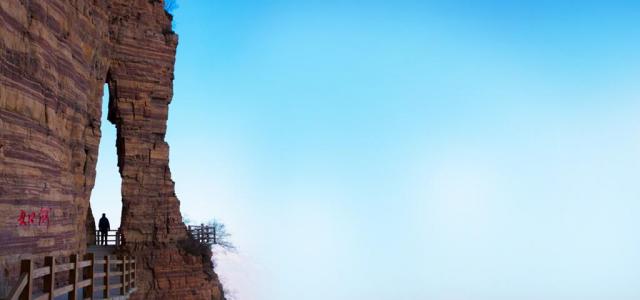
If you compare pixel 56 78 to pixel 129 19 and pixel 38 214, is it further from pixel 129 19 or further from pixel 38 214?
pixel 129 19

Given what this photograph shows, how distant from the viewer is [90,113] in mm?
22391

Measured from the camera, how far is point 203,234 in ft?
98.3

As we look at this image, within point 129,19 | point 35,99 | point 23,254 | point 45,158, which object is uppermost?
point 129,19

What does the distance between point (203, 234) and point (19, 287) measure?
20954 millimetres

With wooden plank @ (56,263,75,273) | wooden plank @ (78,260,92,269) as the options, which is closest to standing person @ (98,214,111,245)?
wooden plank @ (78,260,92,269)

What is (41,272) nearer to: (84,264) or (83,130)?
(84,264)

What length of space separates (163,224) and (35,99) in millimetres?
11798

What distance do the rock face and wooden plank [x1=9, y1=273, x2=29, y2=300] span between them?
4.68m

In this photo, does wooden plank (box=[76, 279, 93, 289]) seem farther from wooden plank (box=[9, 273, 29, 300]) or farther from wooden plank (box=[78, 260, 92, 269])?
wooden plank (box=[9, 273, 29, 300])

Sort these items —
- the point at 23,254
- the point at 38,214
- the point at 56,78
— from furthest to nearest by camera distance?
the point at 56,78, the point at 38,214, the point at 23,254

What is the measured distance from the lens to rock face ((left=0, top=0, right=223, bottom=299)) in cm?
1463

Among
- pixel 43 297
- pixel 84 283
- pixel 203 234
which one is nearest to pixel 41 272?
pixel 43 297

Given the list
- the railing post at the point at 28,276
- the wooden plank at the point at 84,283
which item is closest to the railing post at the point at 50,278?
the railing post at the point at 28,276

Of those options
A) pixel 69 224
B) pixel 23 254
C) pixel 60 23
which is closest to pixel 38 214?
pixel 23 254
